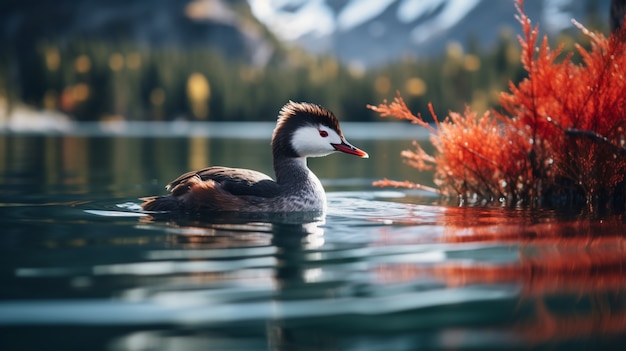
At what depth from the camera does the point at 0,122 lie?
88.9 meters

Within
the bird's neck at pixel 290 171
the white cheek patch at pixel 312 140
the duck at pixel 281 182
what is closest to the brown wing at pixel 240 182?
the duck at pixel 281 182

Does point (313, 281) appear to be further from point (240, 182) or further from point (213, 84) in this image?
point (213, 84)

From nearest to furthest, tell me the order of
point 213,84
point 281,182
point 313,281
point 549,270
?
point 313,281, point 549,270, point 281,182, point 213,84

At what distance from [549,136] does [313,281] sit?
7280mm

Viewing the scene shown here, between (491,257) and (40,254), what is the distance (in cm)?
387

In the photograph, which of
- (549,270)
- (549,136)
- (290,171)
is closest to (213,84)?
(549,136)

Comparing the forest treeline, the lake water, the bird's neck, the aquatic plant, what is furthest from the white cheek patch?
the forest treeline

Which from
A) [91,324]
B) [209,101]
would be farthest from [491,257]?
[209,101]

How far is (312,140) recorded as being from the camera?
413 inches

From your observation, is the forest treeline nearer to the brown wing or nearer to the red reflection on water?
the brown wing

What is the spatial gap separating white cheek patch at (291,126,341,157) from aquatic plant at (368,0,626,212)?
3.80 ft

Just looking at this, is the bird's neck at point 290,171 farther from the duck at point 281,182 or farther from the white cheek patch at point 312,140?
the white cheek patch at point 312,140

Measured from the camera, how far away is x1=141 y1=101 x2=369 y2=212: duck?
393 inches

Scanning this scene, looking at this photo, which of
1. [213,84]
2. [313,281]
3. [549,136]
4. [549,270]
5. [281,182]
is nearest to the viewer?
[313,281]
